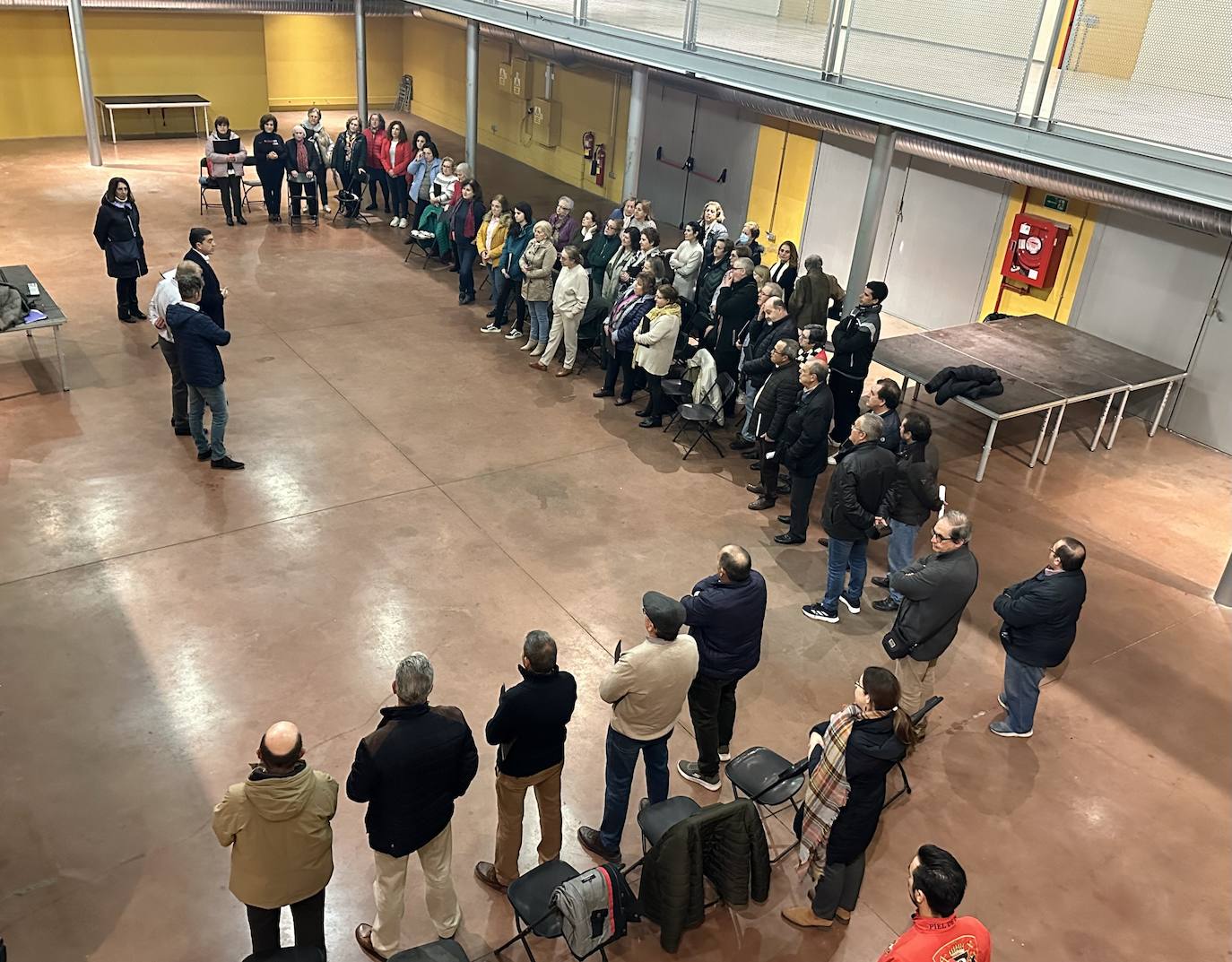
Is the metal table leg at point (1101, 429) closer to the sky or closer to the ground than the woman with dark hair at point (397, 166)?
closer to the ground

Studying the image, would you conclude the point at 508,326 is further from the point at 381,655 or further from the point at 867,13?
the point at 381,655

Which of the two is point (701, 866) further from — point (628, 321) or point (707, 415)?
point (628, 321)

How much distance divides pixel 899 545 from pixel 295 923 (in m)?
4.96

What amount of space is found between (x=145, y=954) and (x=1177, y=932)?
511 centimetres

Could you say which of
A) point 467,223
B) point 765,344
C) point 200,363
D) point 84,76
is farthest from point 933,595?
point 84,76

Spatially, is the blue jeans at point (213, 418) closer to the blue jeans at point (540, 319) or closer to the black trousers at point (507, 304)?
the blue jeans at point (540, 319)

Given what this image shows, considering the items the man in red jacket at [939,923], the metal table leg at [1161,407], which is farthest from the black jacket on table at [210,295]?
the metal table leg at [1161,407]

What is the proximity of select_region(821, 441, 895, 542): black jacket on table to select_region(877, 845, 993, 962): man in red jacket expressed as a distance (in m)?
3.39

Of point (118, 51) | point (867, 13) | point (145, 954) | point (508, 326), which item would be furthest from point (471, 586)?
point (118, 51)

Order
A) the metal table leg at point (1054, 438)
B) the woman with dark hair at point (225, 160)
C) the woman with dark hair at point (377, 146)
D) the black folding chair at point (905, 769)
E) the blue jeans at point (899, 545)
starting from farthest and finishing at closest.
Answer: the woman with dark hair at point (377, 146) < the woman with dark hair at point (225, 160) < the metal table leg at point (1054, 438) < the blue jeans at point (899, 545) < the black folding chair at point (905, 769)

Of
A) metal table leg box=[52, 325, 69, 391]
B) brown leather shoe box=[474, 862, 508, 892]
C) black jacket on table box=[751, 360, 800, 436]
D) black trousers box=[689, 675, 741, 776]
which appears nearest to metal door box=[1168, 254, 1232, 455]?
black jacket on table box=[751, 360, 800, 436]

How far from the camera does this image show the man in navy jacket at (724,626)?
5.22m

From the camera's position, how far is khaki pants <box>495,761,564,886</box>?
479 cm

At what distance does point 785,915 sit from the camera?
501 centimetres
